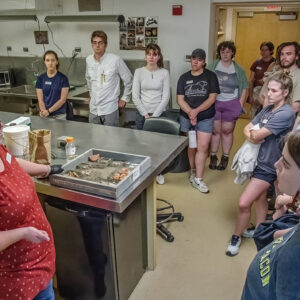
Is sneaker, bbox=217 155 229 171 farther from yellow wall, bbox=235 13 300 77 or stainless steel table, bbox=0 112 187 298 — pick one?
yellow wall, bbox=235 13 300 77

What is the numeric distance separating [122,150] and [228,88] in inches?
82.8

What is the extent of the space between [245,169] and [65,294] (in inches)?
58.8

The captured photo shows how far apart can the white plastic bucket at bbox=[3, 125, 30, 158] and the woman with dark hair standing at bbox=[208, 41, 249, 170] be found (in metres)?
2.51

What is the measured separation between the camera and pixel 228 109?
395 cm

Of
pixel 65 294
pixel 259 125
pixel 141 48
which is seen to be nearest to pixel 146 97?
pixel 141 48

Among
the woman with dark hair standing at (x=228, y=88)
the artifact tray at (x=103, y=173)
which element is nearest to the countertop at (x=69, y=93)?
the woman with dark hair standing at (x=228, y=88)

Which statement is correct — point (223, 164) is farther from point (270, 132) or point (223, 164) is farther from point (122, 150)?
point (122, 150)

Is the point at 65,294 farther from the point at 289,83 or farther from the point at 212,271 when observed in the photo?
the point at 289,83

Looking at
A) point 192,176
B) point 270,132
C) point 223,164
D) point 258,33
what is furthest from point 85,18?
point 258,33

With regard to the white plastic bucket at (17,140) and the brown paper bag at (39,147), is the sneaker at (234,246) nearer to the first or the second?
the brown paper bag at (39,147)

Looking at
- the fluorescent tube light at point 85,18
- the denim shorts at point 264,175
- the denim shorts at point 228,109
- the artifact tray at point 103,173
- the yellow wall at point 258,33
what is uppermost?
the fluorescent tube light at point 85,18

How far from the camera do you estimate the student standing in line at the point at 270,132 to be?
2246 mm

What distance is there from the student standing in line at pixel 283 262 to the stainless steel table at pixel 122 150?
2.61ft

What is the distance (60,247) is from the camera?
6.68 ft
